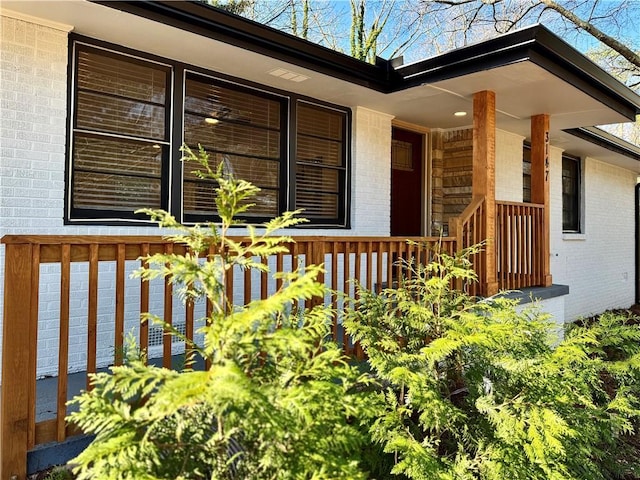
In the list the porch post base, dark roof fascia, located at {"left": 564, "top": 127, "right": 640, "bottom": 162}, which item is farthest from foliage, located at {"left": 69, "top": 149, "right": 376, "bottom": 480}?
dark roof fascia, located at {"left": 564, "top": 127, "right": 640, "bottom": 162}

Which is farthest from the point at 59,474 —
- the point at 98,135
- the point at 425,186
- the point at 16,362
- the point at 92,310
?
the point at 425,186

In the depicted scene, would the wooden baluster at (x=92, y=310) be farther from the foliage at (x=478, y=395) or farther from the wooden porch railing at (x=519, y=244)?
the wooden porch railing at (x=519, y=244)

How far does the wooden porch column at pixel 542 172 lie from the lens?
17.4 ft

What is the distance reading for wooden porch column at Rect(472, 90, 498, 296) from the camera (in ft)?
14.6

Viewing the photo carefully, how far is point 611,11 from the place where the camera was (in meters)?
9.45

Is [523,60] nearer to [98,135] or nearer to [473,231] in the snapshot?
[473,231]

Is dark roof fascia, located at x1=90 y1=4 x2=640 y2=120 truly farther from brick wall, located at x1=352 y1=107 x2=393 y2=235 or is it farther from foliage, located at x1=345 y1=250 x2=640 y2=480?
foliage, located at x1=345 y1=250 x2=640 y2=480

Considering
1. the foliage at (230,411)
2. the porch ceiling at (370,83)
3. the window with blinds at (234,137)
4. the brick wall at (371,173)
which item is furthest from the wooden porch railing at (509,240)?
the foliage at (230,411)

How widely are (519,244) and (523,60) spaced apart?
2.22 metres

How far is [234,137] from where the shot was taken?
14.4 feet

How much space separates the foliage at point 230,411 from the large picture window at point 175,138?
2.37m

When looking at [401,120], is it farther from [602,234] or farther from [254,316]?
[602,234]

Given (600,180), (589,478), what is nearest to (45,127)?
(589,478)

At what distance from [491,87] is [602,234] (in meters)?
6.47
